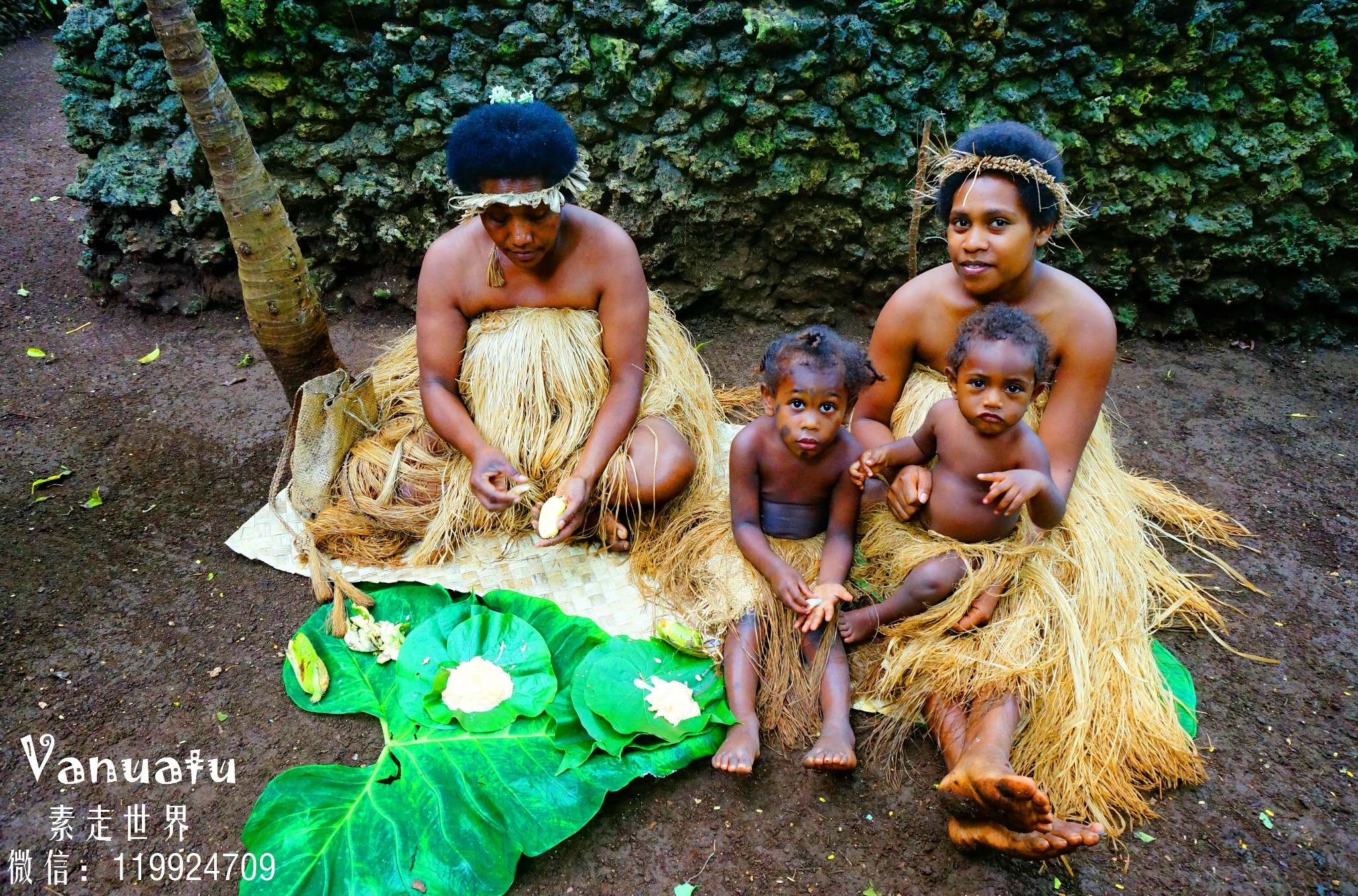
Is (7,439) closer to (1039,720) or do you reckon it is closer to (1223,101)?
(1039,720)

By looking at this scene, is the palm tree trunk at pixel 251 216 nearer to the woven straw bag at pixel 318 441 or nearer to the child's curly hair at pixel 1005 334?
the woven straw bag at pixel 318 441

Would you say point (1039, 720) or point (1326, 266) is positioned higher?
point (1326, 266)

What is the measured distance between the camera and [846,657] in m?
2.13

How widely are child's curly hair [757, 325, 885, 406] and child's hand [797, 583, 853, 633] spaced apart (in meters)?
0.46

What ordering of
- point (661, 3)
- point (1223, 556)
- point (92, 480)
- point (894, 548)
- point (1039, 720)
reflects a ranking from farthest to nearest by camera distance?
point (661, 3) < point (92, 480) < point (1223, 556) < point (894, 548) < point (1039, 720)

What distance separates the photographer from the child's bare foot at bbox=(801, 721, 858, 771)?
6.15 feet

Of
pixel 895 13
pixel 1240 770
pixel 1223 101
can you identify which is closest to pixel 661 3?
pixel 895 13

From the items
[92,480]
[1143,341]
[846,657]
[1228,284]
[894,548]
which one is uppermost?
[1228,284]

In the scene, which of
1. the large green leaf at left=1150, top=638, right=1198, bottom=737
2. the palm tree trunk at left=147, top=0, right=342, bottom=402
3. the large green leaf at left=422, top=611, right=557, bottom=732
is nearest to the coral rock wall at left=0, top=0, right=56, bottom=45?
the palm tree trunk at left=147, top=0, right=342, bottom=402

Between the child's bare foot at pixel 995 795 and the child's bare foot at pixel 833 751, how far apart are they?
0.20 metres

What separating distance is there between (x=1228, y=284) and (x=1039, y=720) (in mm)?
2639

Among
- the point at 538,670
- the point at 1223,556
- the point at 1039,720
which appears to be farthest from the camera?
the point at 1223,556

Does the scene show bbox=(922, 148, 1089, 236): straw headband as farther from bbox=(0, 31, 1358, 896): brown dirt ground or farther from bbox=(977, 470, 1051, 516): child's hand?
bbox=(0, 31, 1358, 896): brown dirt ground

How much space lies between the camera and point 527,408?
99.6 inches
